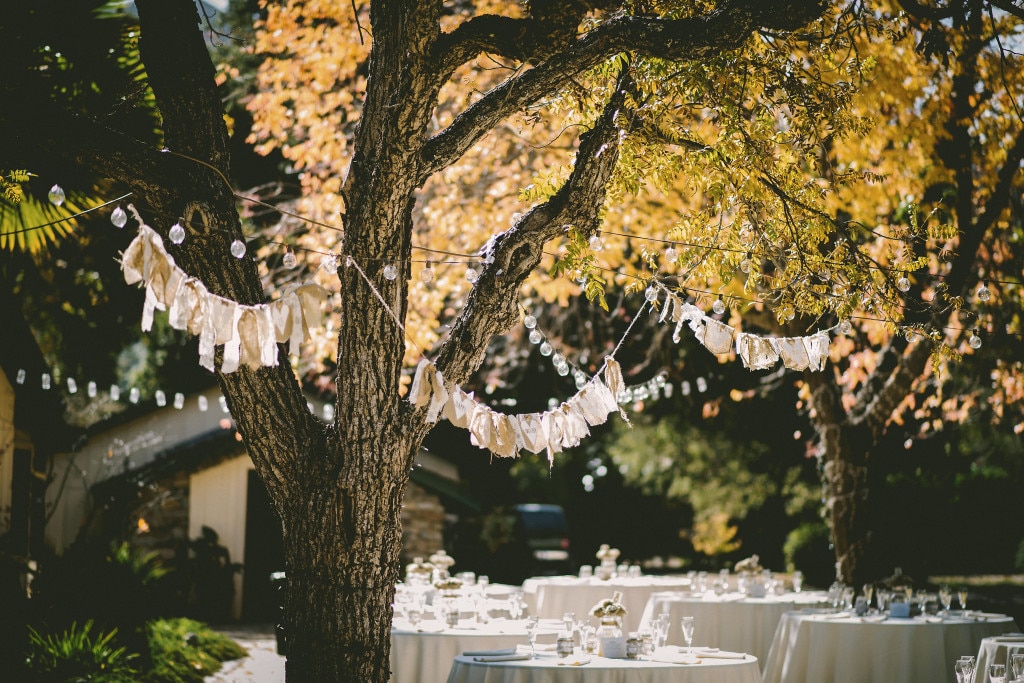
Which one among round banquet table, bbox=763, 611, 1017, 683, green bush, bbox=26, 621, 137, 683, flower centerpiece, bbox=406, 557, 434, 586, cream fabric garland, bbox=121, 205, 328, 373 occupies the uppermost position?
cream fabric garland, bbox=121, 205, 328, 373

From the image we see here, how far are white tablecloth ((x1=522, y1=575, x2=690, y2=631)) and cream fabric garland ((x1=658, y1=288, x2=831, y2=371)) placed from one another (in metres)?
5.36

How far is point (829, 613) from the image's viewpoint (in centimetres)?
860

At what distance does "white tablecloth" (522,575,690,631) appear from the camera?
Answer: 1124cm

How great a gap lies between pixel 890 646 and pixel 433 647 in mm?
3484

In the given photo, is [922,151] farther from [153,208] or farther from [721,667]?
[153,208]

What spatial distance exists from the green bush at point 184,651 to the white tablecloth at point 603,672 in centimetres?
460

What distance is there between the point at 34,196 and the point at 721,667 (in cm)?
589

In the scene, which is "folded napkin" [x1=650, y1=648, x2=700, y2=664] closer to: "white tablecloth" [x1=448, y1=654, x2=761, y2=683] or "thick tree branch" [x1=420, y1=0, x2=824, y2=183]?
"white tablecloth" [x1=448, y1=654, x2=761, y2=683]

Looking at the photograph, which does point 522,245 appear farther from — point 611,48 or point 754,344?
point 754,344

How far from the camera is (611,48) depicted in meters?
4.95

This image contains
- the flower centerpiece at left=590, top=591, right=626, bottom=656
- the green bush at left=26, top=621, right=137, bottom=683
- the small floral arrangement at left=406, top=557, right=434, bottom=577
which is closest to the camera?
the flower centerpiece at left=590, top=591, right=626, bottom=656

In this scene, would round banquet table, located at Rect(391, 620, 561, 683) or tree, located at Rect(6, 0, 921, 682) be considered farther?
round banquet table, located at Rect(391, 620, 561, 683)

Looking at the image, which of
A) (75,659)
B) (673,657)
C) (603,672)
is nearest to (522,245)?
(603,672)

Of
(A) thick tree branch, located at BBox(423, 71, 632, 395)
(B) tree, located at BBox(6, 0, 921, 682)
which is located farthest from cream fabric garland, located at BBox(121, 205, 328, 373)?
(A) thick tree branch, located at BBox(423, 71, 632, 395)
